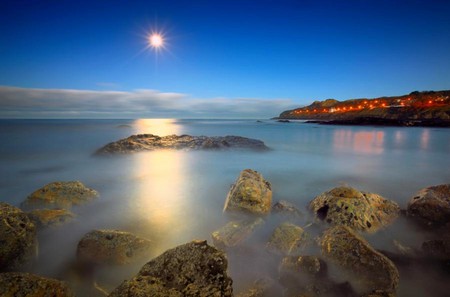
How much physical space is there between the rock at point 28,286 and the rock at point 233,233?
2.59 m

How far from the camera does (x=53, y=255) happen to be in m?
4.39

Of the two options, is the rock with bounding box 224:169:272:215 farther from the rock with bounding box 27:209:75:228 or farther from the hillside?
the hillside

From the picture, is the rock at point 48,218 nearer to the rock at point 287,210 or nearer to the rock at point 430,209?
the rock at point 287,210

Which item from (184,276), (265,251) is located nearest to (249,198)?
(265,251)

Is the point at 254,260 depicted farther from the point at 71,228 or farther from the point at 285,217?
the point at 71,228

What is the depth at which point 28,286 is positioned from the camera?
2553 millimetres

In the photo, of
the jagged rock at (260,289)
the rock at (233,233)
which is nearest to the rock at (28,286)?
the jagged rock at (260,289)

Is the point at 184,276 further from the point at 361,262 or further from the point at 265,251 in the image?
the point at 361,262

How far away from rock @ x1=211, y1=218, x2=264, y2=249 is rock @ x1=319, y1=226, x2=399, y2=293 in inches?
59.0

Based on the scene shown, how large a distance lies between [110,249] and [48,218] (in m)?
1.97

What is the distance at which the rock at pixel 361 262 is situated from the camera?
3424 millimetres

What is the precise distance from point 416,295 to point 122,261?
4.62 m

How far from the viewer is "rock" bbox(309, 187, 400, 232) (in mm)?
5031

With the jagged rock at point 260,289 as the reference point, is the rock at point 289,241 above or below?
above
